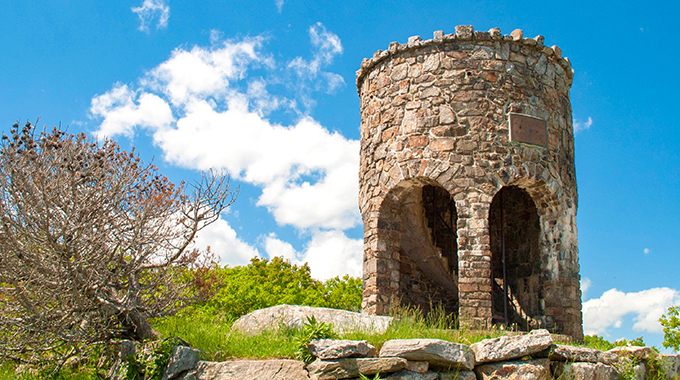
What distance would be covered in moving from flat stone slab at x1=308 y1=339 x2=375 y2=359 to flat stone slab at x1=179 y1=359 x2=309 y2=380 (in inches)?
12.7

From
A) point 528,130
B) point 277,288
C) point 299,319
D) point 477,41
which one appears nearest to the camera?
point 299,319

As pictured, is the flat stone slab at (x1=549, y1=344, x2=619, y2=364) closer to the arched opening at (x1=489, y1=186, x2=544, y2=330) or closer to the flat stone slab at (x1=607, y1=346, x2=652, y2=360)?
the flat stone slab at (x1=607, y1=346, x2=652, y2=360)

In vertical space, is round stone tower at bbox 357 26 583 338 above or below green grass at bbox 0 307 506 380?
above

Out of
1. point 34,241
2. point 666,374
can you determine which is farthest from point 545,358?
point 34,241

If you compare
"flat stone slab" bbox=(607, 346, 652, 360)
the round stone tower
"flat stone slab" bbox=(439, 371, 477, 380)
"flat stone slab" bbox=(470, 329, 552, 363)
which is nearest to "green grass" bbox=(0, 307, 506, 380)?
"flat stone slab" bbox=(470, 329, 552, 363)

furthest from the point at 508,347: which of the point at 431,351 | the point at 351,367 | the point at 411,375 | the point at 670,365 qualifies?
the point at 670,365

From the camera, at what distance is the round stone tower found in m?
11.6

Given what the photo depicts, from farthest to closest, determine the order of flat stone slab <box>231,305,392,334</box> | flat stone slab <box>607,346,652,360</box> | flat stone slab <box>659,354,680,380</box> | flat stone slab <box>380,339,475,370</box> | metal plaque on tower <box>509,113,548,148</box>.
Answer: metal plaque on tower <box>509,113,548,148</box>
flat stone slab <box>231,305,392,334</box>
flat stone slab <box>659,354,680,380</box>
flat stone slab <box>607,346,652,360</box>
flat stone slab <box>380,339,475,370</box>

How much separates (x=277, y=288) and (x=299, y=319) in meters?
7.69

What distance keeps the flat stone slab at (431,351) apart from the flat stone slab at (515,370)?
9.9 inches

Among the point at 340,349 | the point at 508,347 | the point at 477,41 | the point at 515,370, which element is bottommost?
the point at 515,370

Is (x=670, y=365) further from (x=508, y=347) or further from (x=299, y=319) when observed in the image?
(x=299, y=319)

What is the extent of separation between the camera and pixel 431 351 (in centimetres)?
808

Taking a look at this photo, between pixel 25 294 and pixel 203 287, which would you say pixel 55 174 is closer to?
pixel 25 294
